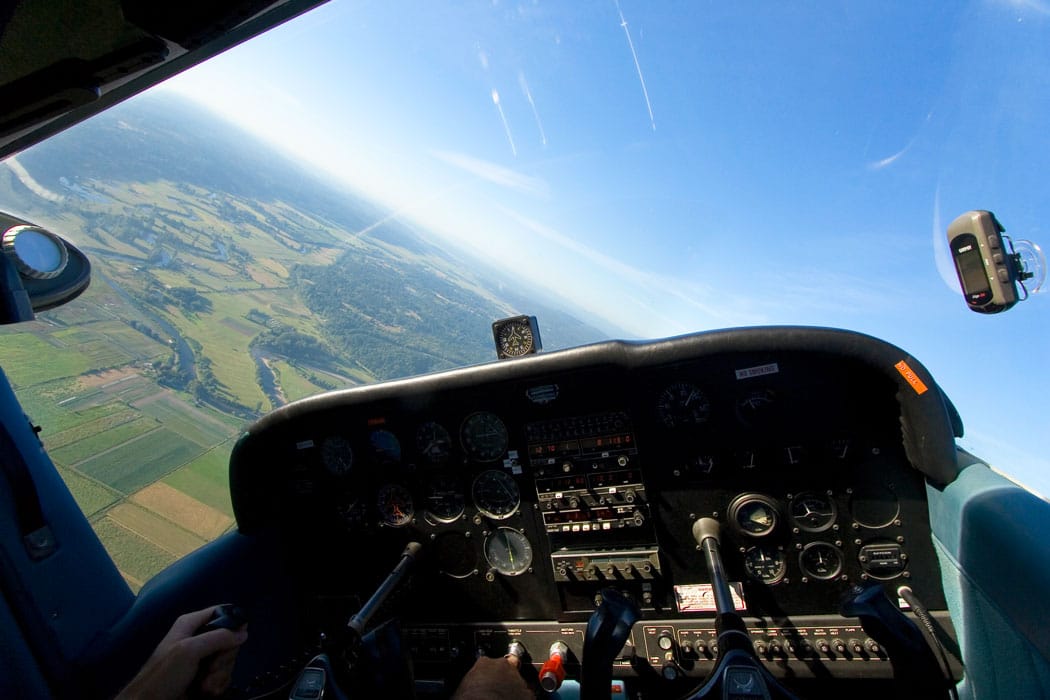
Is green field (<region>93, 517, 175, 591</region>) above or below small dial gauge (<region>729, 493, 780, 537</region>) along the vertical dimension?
above

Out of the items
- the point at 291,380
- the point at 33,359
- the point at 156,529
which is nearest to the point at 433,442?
the point at 156,529

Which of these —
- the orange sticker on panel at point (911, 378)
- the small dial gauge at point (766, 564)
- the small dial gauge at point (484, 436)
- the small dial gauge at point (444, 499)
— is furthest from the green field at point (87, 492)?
the orange sticker on panel at point (911, 378)

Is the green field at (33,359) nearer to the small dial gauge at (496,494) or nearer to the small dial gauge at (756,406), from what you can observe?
the small dial gauge at (496,494)

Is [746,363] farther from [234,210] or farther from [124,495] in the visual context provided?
[234,210]

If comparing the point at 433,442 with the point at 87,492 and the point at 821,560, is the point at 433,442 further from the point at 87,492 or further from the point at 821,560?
the point at 821,560

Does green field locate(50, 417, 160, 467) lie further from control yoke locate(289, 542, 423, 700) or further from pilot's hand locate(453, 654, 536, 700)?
pilot's hand locate(453, 654, 536, 700)

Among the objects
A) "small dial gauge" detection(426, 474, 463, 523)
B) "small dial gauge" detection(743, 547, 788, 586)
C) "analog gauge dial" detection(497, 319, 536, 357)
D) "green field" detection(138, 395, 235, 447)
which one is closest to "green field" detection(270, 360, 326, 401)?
"green field" detection(138, 395, 235, 447)
